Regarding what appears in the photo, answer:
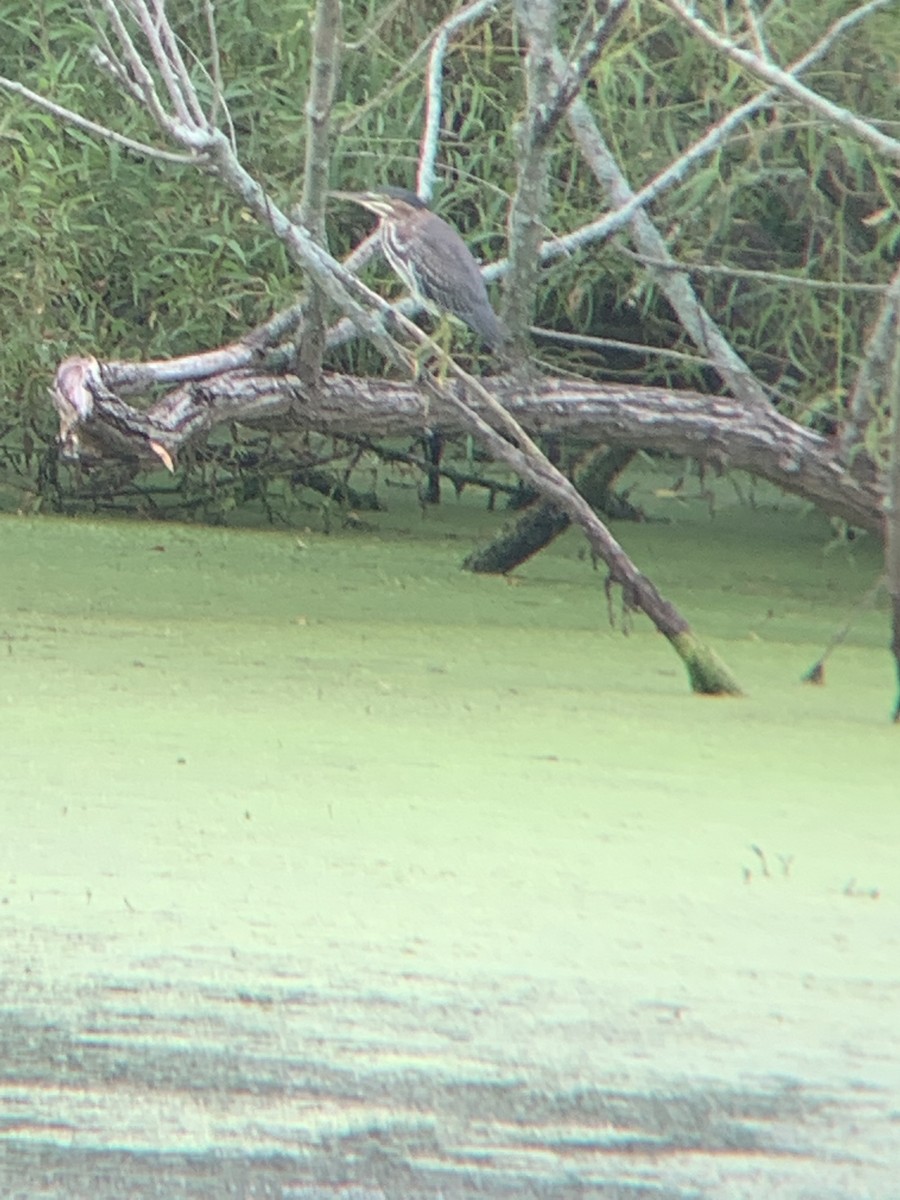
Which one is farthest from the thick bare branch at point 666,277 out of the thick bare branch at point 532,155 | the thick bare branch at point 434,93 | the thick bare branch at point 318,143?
the thick bare branch at point 318,143

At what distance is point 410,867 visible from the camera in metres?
2.40

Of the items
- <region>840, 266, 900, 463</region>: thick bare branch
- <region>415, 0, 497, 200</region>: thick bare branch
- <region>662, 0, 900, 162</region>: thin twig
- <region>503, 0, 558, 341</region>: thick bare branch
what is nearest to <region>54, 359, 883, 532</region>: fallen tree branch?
<region>840, 266, 900, 463</region>: thick bare branch

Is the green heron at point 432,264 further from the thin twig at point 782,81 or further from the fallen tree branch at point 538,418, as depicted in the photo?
the thin twig at point 782,81

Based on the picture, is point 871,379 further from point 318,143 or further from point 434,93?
point 318,143

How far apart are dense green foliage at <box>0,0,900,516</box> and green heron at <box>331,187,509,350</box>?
0.54 m

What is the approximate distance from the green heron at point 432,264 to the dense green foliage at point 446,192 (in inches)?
21.4

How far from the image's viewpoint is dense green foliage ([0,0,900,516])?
4.30 meters

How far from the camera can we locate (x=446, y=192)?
4.66 m

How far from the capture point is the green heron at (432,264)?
3648mm

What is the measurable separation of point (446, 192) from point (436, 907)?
8.60 ft

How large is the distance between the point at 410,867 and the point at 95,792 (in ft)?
1.45

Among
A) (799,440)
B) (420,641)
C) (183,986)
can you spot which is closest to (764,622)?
(799,440)

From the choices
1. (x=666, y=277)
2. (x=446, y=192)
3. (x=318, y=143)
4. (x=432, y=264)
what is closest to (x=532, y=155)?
(x=432, y=264)

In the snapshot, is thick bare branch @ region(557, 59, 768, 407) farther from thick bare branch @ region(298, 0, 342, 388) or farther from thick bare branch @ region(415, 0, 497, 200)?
thick bare branch @ region(298, 0, 342, 388)
